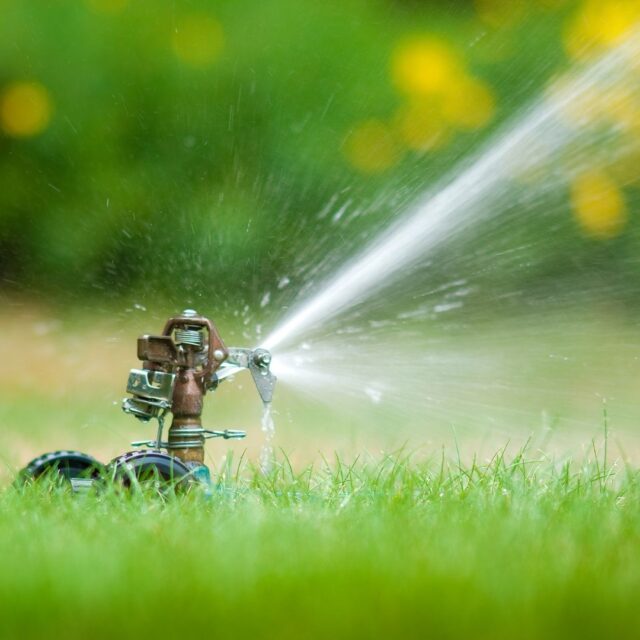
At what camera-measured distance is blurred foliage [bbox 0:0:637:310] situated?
5.20 metres

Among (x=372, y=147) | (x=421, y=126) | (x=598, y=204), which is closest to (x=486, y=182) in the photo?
(x=421, y=126)

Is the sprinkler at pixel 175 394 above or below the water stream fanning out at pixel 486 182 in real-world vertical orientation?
below

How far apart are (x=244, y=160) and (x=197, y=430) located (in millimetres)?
2822

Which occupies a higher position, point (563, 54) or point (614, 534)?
point (563, 54)

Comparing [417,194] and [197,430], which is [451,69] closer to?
[417,194]

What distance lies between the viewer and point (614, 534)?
6.62 feet

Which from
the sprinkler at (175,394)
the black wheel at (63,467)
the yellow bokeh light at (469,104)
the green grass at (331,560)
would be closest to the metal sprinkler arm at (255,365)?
the sprinkler at (175,394)

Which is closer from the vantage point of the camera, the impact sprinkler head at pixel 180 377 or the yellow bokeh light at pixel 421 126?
the impact sprinkler head at pixel 180 377

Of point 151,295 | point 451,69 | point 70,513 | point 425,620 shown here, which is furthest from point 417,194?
point 425,620

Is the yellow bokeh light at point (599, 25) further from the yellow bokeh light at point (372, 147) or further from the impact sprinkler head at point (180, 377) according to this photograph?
the impact sprinkler head at point (180, 377)

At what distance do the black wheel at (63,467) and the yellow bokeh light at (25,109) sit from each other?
9.84 feet

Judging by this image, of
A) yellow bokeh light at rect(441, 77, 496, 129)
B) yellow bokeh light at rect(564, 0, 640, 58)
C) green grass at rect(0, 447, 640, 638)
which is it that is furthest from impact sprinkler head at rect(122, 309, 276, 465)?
yellow bokeh light at rect(564, 0, 640, 58)

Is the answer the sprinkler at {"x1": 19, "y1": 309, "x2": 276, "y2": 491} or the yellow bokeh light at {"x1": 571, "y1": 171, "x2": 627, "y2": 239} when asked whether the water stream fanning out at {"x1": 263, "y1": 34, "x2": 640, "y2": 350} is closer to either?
the yellow bokeh light at {"x1": 571, "y1": 171, "x2": 627, "y2": 239}

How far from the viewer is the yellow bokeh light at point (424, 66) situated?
17.2 ft
